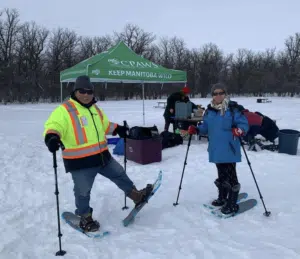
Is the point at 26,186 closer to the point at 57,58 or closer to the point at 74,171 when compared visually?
the point at 74,171

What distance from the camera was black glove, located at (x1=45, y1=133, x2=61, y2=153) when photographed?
2.77 meters

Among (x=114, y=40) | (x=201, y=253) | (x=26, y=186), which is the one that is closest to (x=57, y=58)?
(x=114, y=40)

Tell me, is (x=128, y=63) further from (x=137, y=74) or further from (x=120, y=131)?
(x=120, y=131)

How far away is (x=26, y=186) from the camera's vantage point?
5004mm

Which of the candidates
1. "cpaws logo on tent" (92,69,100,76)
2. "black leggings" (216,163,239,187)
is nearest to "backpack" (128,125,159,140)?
"cpaws logo on tent" (92,69,100,76)

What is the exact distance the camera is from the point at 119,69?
9055 millimetres

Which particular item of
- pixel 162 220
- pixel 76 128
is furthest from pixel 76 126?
pixel 162 220

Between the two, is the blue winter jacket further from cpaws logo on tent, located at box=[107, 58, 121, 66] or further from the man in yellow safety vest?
cpaws logo on tent, located at box=[107, 58, 121, 66]

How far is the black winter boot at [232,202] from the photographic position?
371cm

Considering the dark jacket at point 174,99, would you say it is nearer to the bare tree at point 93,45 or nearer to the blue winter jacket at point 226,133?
the blue winter jacket at point 226,133

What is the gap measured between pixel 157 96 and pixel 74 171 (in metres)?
45.2

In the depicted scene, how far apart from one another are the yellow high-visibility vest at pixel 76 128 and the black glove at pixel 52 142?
0.36ft

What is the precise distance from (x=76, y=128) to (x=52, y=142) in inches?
15.2

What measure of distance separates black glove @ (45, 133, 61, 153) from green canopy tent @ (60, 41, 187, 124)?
559cm
